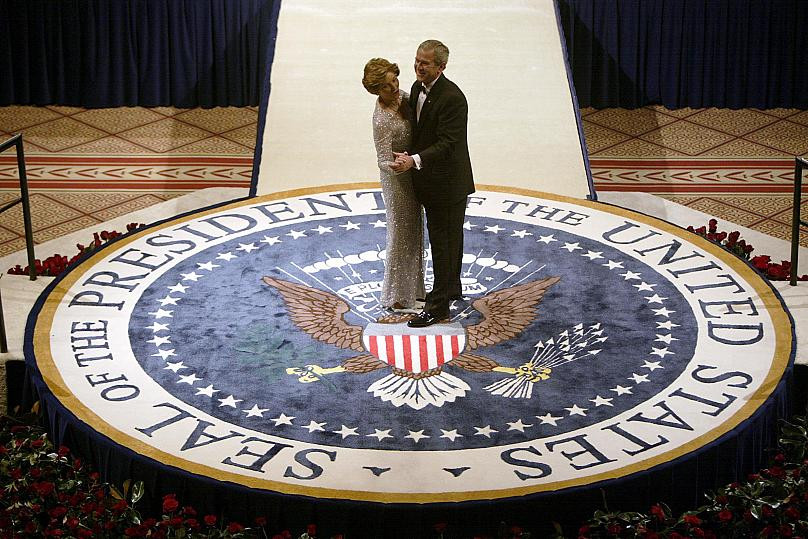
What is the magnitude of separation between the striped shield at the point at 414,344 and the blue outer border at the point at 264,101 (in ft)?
6.99

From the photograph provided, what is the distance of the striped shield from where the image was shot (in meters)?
5.26

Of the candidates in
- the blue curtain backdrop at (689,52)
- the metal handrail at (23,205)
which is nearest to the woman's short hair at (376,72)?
the metal handrail at (23,205)

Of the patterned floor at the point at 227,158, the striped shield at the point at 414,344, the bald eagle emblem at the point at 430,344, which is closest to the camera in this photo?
the bald eagle emblem at the point at 430,344

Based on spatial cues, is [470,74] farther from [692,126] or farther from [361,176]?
[692,126]

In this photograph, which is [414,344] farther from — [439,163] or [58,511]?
[58,511]

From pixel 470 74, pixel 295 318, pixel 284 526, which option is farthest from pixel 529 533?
pixel 470 74

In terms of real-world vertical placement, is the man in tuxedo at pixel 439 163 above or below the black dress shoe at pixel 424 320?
above

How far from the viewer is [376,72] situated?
529cm

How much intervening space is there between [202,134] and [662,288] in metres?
4.98

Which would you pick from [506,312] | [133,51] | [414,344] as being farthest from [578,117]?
[133,51]

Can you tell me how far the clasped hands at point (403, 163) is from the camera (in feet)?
17.6

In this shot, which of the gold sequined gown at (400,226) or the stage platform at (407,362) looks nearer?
the stage platform at (407,362)

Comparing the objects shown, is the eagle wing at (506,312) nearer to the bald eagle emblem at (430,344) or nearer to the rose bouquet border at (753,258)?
the bald eagle emblem at (430,344)

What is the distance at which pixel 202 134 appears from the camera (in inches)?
385
